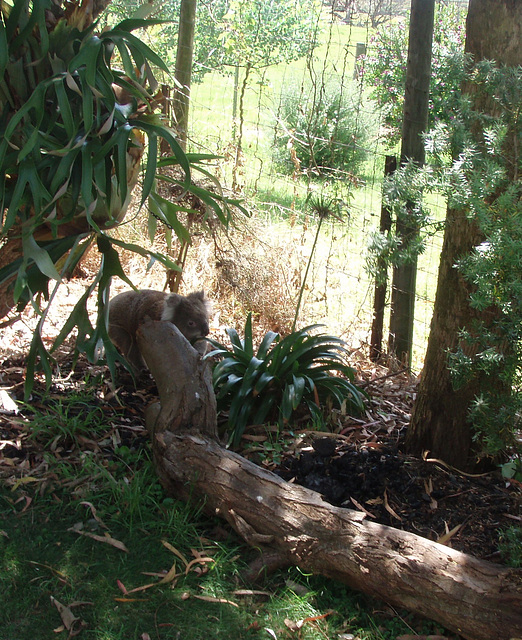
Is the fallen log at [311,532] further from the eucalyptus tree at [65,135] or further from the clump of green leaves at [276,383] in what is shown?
the eucalyptus tree at [65,135]

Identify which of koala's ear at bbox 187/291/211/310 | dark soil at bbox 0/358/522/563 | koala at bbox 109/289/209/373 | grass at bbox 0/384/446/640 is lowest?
grass at bbox 0/384/446/640

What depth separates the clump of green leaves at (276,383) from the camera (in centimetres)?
467

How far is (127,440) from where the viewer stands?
15.2 feet

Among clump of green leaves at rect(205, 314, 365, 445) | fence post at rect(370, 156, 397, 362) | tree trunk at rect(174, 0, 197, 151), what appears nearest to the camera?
clump of green leaves at rect(205, 314, 365, 445)

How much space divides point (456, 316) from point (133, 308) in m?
3.06

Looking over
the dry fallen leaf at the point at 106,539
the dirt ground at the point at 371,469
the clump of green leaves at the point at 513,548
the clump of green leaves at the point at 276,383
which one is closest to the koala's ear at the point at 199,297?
the clump of green leaves at the point at 276,383

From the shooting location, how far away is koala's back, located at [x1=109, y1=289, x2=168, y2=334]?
18.7 feet

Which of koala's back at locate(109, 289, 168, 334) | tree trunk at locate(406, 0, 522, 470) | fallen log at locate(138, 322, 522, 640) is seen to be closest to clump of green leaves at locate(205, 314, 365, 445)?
fallen log at locate(138, 322, 522, 640)

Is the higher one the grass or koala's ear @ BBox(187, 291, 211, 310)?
koala's ear @ BBox(187, 291, 211, 310)

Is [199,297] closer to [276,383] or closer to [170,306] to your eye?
[170,306]

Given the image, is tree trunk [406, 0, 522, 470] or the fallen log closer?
the fallen log

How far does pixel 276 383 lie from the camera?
4910 mm

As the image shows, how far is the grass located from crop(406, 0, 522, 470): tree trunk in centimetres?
132

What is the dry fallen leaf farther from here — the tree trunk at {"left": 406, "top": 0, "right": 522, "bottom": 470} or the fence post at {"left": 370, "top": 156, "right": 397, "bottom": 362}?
the fence post at {"left": 370, "top": 156, "right": 397, "bottom": 362}
